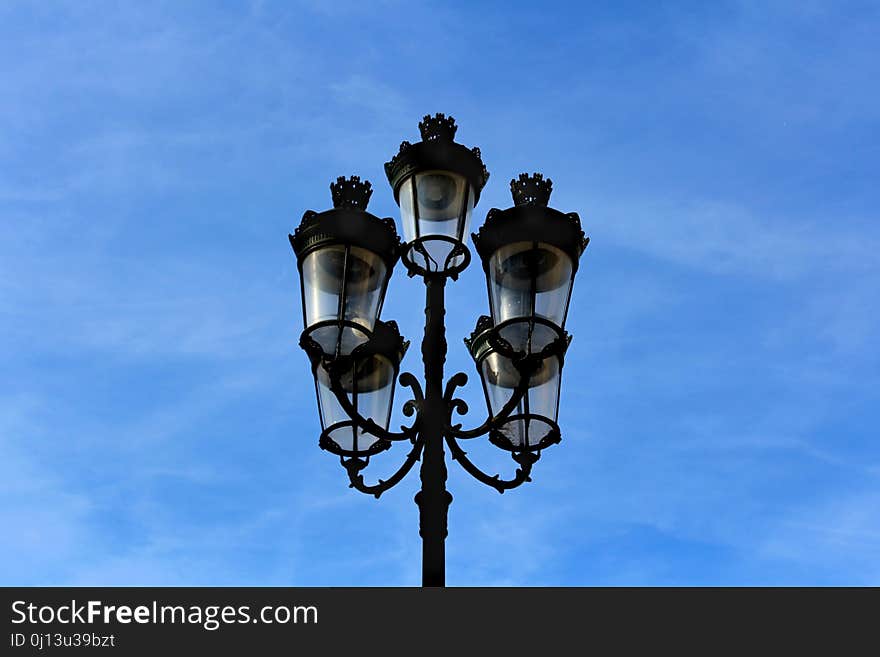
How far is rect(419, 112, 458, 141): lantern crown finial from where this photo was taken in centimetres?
796

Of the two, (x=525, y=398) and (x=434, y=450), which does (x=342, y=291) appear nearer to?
(x=434, y=450)

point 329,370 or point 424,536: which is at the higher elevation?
point 329,370

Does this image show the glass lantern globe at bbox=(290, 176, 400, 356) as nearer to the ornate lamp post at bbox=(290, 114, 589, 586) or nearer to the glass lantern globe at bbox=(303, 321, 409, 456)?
the ornate lamp post at bbox=(290, 114, 589, 586)

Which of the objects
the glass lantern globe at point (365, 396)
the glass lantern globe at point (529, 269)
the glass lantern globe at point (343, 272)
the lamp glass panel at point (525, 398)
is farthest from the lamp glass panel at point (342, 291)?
the lamp glass panel at point (525, 398)

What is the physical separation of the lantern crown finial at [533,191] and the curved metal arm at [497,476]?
1.57 metres

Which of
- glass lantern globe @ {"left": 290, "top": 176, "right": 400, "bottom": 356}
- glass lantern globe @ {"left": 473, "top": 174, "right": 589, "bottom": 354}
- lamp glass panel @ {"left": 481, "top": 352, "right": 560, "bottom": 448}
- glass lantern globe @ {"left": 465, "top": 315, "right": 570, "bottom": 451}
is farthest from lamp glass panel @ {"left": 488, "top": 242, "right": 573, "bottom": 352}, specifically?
glass lantern globe @ {"left": 290, "top": 176, "right": 400, "bottom": 356}

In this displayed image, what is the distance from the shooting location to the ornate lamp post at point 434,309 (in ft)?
23.7

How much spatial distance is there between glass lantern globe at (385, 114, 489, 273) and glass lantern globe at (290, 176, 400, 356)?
350 mm

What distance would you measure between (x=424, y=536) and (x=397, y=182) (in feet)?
7.70

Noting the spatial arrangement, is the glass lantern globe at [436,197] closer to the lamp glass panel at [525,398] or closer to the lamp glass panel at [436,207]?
the lamp glass panel at [436,207]
